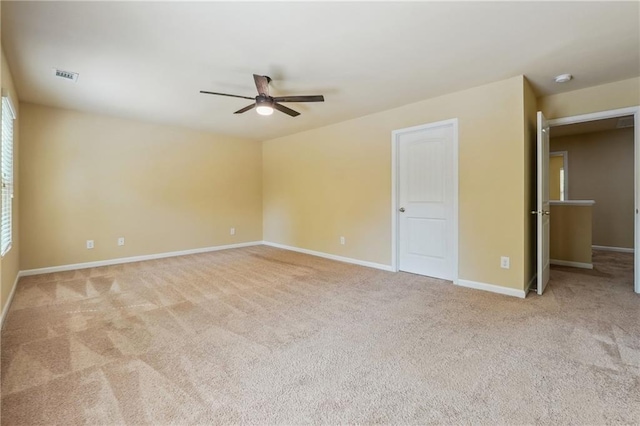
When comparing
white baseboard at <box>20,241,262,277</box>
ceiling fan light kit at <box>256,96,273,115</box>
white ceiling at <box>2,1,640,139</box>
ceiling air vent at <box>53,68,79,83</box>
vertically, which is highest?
ceiling air vent at <box>53,68,79,83</box>

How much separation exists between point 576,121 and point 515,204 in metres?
1.45

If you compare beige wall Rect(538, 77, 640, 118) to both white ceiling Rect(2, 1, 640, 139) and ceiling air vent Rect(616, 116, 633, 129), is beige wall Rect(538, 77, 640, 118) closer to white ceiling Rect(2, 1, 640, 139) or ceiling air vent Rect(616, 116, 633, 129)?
white ceiling Rect(2, 1, 640, 139)

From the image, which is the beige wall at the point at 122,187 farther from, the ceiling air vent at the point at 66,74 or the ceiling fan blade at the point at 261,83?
the ceiling fan blade at the point at 261,83

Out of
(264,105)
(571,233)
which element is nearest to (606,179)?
(571,233)

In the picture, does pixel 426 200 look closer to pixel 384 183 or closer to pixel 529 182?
pixel 384 183

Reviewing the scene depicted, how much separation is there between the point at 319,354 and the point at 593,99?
4.11m

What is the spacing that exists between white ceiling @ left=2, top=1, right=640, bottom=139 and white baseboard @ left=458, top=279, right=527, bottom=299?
2.26 metres

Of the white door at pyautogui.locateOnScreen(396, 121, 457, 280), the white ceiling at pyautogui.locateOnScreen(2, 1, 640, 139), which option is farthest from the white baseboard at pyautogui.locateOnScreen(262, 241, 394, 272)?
the white ceiling at pyautogui.locateOnScreen(2, 1, 640, 139)

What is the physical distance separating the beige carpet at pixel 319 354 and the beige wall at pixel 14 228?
0.23 m

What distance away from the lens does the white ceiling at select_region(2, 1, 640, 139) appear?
1946 mm

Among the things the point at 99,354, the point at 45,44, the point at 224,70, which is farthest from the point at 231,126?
the point at 99,354

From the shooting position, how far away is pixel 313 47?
2391 millimetres

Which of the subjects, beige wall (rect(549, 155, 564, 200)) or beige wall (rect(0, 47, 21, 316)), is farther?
beige wall (rect(549, 155, 564, 200))

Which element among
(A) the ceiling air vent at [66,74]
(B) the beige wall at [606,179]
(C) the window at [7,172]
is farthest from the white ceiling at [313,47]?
(B) the beige wall at [606,179]
